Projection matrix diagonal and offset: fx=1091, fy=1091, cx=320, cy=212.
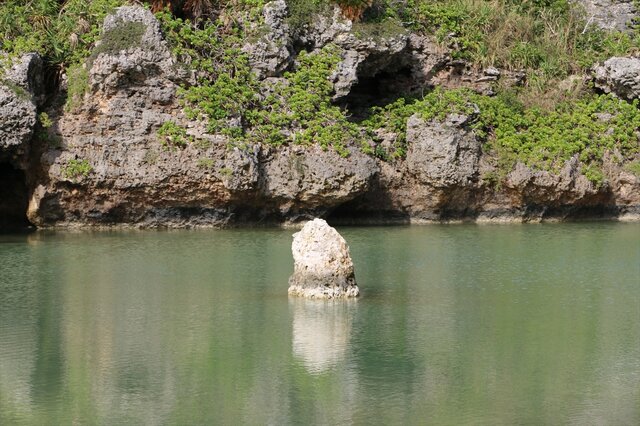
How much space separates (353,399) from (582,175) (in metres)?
18.5

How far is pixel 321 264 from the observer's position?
645 inches

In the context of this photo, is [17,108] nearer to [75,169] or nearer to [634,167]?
[75,169]

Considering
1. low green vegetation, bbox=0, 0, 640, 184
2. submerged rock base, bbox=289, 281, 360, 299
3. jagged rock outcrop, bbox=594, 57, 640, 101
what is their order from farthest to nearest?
jagged rock outcrop, bbox=594, 57, 640, 101, low green vegetation, bbox=0, 0, 640, 184, submerged rock base, bbox=289, 281, 360, 299

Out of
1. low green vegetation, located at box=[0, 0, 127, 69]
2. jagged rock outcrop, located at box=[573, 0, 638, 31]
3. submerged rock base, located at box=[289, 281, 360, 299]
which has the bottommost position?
submerged rock base, located at box=[289, 281, 360, 299]

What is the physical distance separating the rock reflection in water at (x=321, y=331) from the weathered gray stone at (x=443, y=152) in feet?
38.5

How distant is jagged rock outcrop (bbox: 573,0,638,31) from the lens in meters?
33.7

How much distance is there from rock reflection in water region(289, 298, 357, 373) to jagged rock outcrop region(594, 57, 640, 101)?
1662 centimetres

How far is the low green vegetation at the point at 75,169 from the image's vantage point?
25.8 meters

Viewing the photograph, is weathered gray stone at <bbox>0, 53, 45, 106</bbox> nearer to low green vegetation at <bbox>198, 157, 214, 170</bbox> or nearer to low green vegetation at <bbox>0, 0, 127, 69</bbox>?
low green vegetation at <bbox>0, 0, 127, 69</bbox>

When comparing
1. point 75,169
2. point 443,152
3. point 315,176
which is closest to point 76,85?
point 75,169

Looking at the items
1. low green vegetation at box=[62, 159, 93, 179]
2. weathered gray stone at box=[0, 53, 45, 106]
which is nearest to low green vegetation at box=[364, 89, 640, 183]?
low green vegetation at box=[62, 159, 93, 179]

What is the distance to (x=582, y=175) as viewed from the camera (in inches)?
1126

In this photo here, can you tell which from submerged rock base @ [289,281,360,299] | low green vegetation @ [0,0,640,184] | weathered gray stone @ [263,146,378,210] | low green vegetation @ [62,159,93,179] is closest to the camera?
submerged rock base @ [289,281,360,299]

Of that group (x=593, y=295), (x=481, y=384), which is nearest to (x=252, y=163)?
(x=593, y=295)
